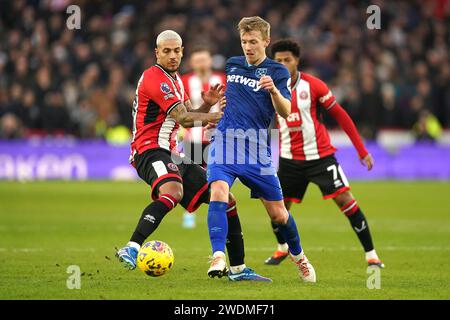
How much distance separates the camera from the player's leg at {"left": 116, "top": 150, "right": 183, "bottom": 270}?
27.1ft

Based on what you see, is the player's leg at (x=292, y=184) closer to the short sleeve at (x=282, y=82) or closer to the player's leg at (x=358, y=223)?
the player's leg at (x=358, y=223)

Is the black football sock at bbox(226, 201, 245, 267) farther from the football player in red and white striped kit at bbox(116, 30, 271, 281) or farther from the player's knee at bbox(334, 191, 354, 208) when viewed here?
the player's knee at bbox(334, 191, 354, 208)

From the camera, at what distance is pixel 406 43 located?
2725 cm

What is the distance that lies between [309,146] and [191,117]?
2.20 meters

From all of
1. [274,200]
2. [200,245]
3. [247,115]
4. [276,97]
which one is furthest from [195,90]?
[276,97]

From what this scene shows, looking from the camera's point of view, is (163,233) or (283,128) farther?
(163,233)

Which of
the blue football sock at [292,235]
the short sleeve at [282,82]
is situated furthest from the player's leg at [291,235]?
the short sleeve at [282,82]

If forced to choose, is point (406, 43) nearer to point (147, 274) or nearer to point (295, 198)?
point (295, 198)

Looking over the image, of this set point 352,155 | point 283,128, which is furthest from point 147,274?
point 352,155

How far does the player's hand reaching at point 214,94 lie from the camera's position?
8.58 meters

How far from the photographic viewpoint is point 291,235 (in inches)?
331

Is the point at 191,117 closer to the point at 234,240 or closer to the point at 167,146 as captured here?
the point at 167,146

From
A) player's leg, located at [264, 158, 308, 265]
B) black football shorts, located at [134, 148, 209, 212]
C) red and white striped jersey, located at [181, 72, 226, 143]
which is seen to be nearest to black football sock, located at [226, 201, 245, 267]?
black football shorts, located at [134, 148, 209, 212]

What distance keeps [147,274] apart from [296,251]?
1364mm
